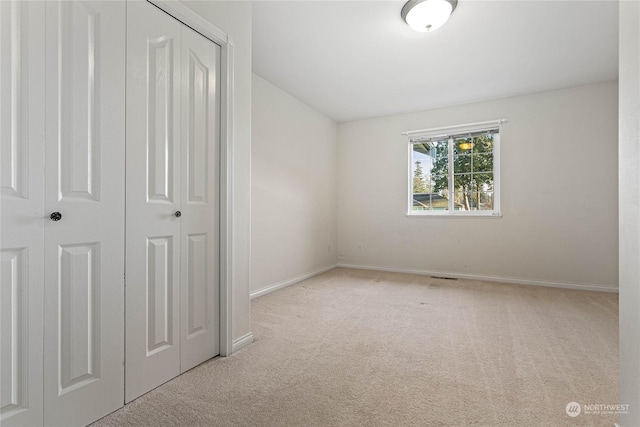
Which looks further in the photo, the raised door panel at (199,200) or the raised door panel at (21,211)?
the raised door panel at (199,200)

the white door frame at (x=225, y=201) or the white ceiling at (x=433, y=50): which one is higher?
the white ceiling at (x=433, y=50)

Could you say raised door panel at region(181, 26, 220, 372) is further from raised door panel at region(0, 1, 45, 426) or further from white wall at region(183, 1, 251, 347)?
raised door panel at region(0, 1, 45, 426)

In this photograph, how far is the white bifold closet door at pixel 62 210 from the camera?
1.15 meters

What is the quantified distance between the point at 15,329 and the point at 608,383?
2888 mm

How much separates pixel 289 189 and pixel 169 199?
2456 millimetres

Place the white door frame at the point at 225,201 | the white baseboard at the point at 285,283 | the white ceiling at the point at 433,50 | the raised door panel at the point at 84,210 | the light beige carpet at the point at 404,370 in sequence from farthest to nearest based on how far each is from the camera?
the white baseboard at the point at 285,283 → the white ceiling at the point at 433,50 → the white door frame at the point at 225,201 → the light beige carpet at the point at 404,370 → the raised door panel at the point at 84,210

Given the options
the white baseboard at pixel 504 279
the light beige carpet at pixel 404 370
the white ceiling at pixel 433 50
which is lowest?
the light beige carpet at pixel 404 370

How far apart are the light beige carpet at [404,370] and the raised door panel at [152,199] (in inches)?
8.5

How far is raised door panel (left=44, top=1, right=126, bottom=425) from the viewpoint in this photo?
49.4 inches

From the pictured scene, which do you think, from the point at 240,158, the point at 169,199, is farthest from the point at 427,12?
the point at 169,199

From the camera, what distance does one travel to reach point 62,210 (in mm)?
1280

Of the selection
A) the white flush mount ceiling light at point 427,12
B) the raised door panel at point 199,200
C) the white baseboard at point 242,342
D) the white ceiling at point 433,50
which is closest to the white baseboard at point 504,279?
the white ceiling at point 433,50

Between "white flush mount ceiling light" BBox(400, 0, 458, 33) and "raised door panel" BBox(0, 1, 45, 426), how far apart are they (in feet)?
7.35

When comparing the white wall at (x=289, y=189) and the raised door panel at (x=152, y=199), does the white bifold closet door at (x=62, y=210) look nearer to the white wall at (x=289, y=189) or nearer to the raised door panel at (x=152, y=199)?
the raised door panel at (x=152, y=199)
